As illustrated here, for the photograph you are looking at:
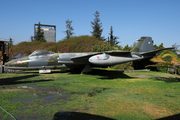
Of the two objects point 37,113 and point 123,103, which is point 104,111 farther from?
point 37,113

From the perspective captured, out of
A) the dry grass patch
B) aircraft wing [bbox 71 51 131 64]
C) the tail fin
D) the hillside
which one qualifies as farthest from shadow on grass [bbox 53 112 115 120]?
the hillside

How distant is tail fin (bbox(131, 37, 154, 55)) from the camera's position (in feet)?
51.7

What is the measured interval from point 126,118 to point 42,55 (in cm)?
1208

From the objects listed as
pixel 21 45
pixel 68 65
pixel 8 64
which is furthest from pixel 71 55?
pixel 21 45

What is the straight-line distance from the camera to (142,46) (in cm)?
1582

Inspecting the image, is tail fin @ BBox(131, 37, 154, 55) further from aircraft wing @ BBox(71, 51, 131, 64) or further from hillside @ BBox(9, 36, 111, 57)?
hillside @ BBox(9, 36, 111, 57)

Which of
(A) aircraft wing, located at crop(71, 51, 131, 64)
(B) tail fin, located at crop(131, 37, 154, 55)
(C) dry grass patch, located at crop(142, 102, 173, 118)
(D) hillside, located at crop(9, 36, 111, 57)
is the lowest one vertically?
(C) dry grass patch, located at crop(142, 102, 173, 118)

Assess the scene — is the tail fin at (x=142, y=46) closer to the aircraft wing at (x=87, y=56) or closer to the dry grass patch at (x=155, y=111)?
the aircraft wing at (x=87, y=56)

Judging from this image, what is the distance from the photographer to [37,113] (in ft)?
12.6

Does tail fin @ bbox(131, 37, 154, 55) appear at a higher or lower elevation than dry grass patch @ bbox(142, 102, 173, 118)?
higher

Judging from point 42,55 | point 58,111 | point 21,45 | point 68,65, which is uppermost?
point 21,45

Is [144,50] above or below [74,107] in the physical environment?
above

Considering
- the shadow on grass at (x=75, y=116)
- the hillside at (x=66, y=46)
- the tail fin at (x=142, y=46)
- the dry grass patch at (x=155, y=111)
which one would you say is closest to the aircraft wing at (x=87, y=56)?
the tail fin at (x=142, y=46)

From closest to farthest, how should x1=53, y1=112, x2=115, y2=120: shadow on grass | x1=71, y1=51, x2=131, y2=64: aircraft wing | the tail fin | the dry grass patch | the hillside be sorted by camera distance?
1. x1=53, y1=112, x2=115, y2=120: shadow on grass
2. the dry grass patch
3. x1=71, y1=51, x2=131, y2=64: aircraft wing
4. the tail fin
5. the hillside
